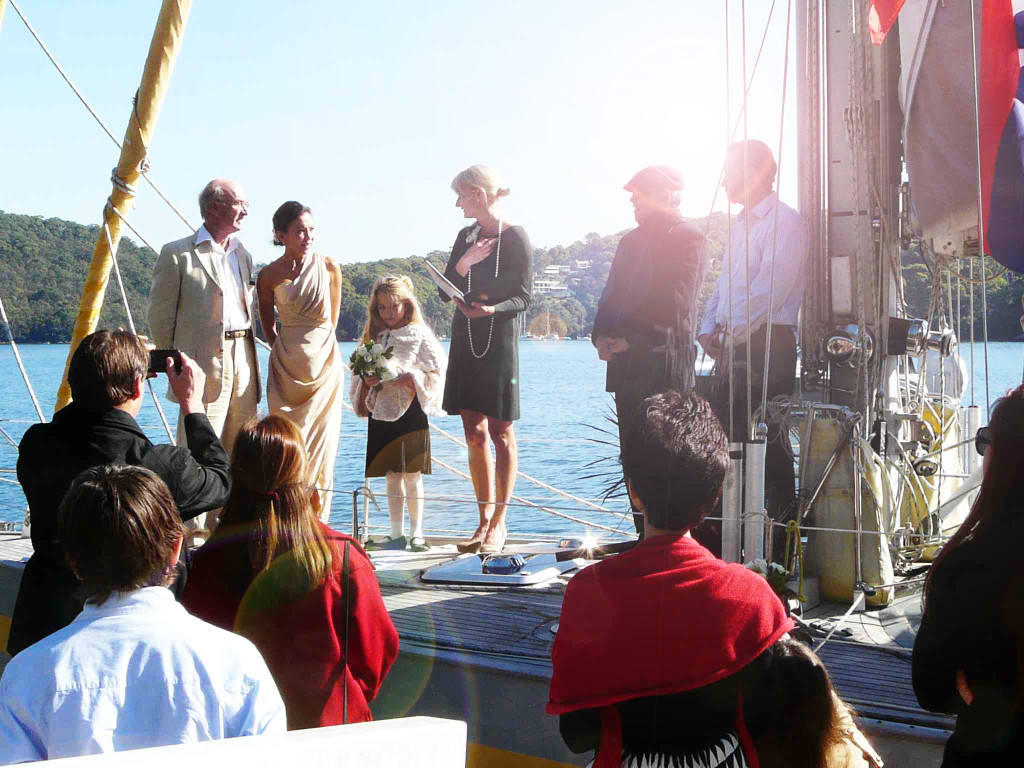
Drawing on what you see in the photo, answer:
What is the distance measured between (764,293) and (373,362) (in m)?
1.98

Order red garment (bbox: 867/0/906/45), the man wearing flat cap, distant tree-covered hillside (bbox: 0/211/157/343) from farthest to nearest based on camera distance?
distant tree-covered hillside (bbox: 0/211/157/343), the man wearing flat cap, red garment (bbox: 867/0/906/45)

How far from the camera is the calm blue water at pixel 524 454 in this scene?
49.6ft

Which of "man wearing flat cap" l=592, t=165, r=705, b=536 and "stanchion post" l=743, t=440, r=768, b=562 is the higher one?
"man wearing flat cap" l=592, t=165, r=705, b=536

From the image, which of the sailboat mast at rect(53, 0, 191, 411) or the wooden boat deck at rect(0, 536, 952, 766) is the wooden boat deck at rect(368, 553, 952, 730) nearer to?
the wooden boat deck at rect(0, 536, 952, 766)

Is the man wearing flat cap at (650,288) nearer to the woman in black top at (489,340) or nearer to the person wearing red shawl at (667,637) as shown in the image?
the woman in black top at (489,340)

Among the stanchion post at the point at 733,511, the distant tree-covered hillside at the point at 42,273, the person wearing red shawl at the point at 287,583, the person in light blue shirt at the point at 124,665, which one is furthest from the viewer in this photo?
the distant tree-covered hillside at the point at 42,273

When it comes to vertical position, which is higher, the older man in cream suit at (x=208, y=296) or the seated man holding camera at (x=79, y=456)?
the older man in cream suit at (x=208, y=296)

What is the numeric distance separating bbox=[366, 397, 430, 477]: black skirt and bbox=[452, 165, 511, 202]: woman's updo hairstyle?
3.56 ft

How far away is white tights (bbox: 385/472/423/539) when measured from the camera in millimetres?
5105

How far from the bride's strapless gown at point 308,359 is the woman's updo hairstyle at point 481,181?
750mm

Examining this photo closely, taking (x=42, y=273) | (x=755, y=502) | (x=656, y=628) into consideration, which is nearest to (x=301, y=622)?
(x=656, y=628)

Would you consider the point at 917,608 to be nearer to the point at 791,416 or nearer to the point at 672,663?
the point at 791,416

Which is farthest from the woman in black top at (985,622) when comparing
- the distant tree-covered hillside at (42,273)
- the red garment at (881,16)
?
the distant tree-covered hillside at (42,273)

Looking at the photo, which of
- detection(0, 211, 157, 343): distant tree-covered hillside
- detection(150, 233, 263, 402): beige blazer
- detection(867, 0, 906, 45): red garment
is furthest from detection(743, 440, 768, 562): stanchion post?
detection(0, 211, 157, 343): distant tree-covered hillside
